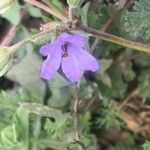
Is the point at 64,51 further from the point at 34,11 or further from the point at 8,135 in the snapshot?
the point at 34,11

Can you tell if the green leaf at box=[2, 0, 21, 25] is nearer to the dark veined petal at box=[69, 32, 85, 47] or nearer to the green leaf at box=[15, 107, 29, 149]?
the green leaf at box=[15, 107, 29, 149]

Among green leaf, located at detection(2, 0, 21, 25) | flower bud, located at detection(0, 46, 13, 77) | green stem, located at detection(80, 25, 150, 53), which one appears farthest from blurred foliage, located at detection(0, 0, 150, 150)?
flower bud, located at detection(0, 46, 13, 77)

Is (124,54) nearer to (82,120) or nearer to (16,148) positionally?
(82,120)

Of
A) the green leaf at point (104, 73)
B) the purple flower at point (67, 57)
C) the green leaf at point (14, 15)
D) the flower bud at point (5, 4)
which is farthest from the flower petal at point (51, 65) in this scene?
the green leaf at point (14, 15)

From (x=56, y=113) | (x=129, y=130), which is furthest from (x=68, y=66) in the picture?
(x=129, y=130)

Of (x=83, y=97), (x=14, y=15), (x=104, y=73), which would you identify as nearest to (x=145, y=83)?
(x=104, y=73)

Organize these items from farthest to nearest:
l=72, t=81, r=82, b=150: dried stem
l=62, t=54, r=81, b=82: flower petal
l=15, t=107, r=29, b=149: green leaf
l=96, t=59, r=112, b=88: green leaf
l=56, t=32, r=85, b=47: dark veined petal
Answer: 1. l=96, t=59, r=112, b=88: green leaf
2. l=15, t=107, r=29, b=149: green leaf
3. l=72, t=81, r=82, b=150: dried stem
4. l=62, t=54, r=81, b=82: flower petal
5. l=56, t=32, r=85, b=47: dark veined petal
